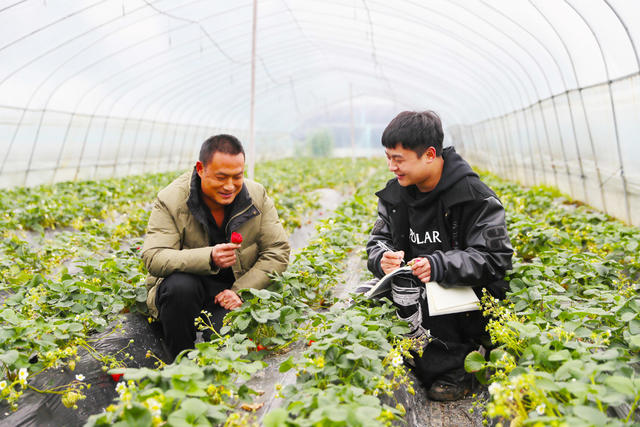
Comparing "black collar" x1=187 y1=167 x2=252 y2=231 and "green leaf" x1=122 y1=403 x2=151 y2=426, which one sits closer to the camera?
"green leaf" x1=122 y1=403 x2=151 y2=426

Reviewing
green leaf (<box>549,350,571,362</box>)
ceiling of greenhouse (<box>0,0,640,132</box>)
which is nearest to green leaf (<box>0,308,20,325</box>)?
green leaf (<box>549,350,571,362</box>)

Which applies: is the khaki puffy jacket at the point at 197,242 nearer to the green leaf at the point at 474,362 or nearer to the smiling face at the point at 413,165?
the smiling face at the point at 413,165

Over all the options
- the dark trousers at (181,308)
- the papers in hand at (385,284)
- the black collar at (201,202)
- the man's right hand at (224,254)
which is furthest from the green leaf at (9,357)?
the papers in hand at (385,284)

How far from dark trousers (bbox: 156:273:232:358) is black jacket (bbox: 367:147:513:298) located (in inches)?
41.8

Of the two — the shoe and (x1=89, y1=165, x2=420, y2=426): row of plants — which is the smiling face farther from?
the shoe

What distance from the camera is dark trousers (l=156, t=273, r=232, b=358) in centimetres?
295

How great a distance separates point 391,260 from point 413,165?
0.54 metres

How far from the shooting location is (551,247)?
14.9ft

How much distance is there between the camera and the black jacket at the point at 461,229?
103 inches

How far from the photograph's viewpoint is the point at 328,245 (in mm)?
4730

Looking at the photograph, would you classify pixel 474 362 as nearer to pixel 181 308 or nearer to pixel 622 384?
pixel 622 384

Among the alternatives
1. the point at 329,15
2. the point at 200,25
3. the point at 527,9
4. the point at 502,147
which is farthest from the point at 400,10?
the point at 502,147

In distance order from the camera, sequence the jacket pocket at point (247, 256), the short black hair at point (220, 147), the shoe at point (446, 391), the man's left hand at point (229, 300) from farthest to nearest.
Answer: the jacket pocket at point (247, 256) → the man's left hand at point (229, 300) → the short black hair at point (220, 147) → the shoe at point (446, 391)

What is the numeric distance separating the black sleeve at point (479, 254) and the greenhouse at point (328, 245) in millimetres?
12
